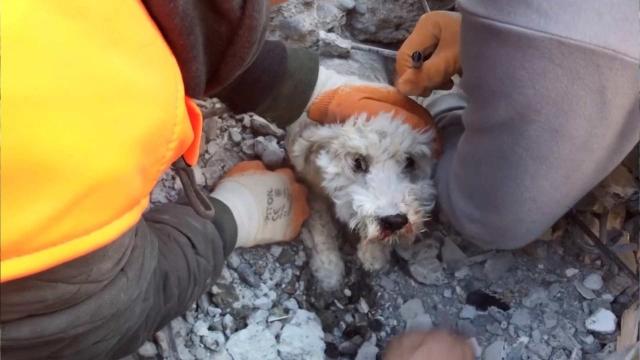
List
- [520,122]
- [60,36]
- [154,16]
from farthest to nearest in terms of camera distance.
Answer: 1. [520,122]
2. [154,16]
3. [60,36]

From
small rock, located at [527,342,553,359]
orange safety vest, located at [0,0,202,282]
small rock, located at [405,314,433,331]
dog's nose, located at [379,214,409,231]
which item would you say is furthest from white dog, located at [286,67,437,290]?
orange safety vest, located at [0,0,202,282]

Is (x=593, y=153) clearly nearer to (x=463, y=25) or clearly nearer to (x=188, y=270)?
(x=463, y=25)

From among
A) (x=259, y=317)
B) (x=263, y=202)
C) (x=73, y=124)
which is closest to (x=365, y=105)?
(x=263, y=202)

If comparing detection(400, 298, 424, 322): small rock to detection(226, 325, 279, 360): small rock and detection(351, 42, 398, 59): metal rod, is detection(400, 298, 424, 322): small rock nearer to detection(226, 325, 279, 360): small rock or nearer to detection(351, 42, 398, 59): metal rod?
detection(226, 325, 279, 360): small rock

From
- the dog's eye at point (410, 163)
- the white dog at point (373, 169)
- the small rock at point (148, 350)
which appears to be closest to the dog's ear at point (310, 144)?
the white dog at point (373, 169)

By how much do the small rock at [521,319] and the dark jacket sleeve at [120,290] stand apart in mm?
403

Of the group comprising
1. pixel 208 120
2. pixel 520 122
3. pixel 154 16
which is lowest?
pixel 208 120

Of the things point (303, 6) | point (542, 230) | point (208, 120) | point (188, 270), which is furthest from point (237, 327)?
point (303, 6)

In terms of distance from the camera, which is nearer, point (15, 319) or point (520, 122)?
point (15, 319)

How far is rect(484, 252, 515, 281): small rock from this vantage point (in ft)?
4.04

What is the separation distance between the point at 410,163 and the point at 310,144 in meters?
0.14

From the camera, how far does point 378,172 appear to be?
113 centimetres

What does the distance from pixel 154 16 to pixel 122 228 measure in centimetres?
21

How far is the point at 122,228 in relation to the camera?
76 centimetres
